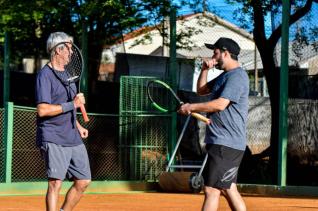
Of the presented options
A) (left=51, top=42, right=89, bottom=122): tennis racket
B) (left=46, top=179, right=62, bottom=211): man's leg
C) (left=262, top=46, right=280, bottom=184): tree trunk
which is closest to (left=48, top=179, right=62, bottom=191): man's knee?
(left=46, top=179, right=62, bottom=211): man's leg

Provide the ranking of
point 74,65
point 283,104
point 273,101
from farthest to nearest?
point 273,101 < point 283,104 < point 74,65

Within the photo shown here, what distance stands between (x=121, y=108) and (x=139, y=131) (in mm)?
559

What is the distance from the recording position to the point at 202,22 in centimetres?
1602

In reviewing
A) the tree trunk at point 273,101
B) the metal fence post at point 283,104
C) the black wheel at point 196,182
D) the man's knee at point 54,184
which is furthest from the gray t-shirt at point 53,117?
the tree trunk at point 273,101

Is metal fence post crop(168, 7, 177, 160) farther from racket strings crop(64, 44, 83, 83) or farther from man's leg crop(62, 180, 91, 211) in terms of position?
man's leg crop(62, 180, 91, 211)

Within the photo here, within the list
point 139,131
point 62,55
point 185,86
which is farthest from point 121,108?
point 62,55

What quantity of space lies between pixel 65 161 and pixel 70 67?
39.1 inches

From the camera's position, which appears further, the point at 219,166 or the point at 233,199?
the point at 233,199

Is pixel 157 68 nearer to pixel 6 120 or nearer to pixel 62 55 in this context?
pixel 6 120

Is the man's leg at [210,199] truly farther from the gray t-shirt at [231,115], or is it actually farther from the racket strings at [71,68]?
the racket strings at [71,68]

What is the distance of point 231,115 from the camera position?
260 inches

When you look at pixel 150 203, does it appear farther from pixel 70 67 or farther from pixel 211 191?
pixel 211 191

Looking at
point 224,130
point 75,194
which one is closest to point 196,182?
point 224,130

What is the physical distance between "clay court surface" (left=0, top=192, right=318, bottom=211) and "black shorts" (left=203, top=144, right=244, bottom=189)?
4.02 meters
